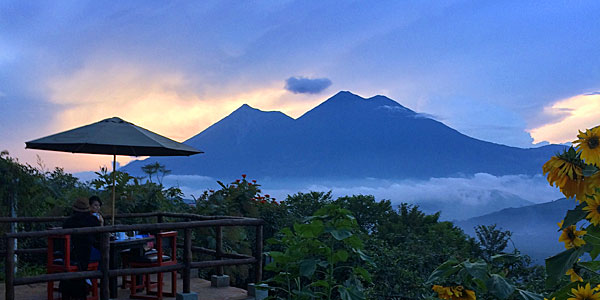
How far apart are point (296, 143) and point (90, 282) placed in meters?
171

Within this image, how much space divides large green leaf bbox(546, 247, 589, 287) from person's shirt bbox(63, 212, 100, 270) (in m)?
5.52

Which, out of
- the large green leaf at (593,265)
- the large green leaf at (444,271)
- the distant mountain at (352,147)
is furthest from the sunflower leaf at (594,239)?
the distant mountain at (352,147)

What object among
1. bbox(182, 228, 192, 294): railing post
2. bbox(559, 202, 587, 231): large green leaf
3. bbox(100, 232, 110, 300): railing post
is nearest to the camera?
Result: bbox(559, 202, 587, 231): large green leaf

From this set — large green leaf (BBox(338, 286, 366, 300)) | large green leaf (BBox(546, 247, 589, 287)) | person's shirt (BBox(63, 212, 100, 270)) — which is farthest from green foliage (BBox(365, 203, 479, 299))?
person's shirt (BBox(63, 212, 100, 270))

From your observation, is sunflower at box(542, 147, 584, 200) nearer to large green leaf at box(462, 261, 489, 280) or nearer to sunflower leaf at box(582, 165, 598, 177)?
sunflower leaf at box(582, 165, 598, 177)

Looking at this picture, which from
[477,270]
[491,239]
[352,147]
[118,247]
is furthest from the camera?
[352,147]

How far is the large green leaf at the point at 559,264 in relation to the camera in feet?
7.55

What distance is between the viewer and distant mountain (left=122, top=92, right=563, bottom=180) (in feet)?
542

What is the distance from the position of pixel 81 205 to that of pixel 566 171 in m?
5.73

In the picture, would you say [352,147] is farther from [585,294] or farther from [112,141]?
[585,294]

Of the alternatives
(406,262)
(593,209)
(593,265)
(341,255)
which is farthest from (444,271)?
(406,262)

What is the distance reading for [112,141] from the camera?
6543 millimetres

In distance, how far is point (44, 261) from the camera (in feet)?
35.8

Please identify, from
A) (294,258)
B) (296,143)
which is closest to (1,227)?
(294,258)
